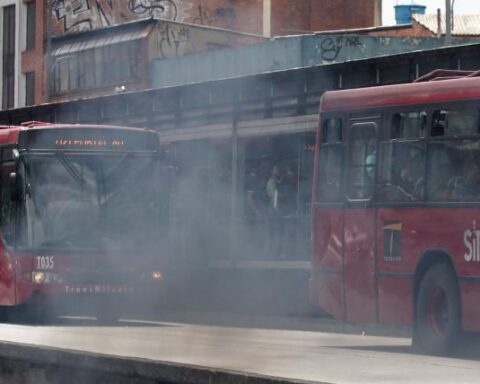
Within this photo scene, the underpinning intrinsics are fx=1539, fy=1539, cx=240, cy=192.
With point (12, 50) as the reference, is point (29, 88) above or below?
below

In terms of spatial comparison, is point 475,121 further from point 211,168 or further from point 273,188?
point 211,168

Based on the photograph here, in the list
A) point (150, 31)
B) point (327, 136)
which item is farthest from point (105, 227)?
point (150, 31)

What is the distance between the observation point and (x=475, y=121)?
1422 centimetres

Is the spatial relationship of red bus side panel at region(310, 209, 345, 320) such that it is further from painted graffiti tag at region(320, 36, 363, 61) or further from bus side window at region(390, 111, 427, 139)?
painted graffiti tag at region(320, 36, 363, 61)

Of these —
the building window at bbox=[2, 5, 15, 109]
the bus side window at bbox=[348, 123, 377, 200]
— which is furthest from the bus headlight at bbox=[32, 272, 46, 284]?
the building window at bbox=[2, 5, 15, 109]

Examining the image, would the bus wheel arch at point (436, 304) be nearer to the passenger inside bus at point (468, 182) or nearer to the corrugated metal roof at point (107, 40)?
the passenger inside bus at point (468, 182)

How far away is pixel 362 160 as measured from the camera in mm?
16047

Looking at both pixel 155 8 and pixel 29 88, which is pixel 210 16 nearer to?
pixel 155 8

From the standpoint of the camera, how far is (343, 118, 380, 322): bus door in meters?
15.8

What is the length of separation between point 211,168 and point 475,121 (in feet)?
30.7

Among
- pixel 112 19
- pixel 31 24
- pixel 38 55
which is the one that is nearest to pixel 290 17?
pixel 112 19

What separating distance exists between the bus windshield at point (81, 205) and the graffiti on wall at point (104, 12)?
1730 inches

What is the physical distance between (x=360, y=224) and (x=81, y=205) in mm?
5425

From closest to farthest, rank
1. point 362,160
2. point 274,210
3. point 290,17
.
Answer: point 362,160, point 274,210, point 290,17
